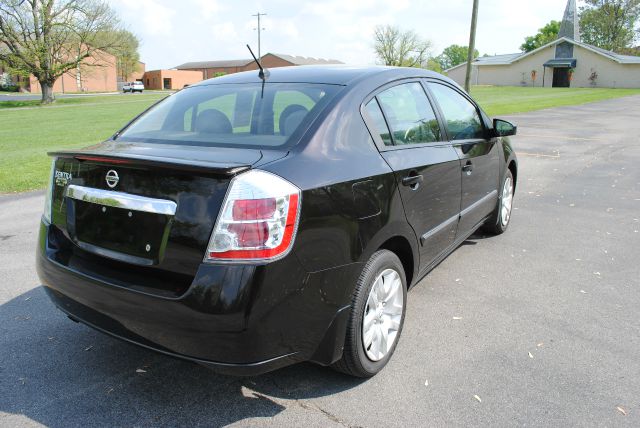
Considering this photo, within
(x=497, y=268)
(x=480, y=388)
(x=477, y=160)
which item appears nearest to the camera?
(x=480, y=388)

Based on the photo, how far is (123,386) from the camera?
9.41 feet

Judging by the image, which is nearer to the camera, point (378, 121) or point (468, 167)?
point (378, 121)

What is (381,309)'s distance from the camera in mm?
2998

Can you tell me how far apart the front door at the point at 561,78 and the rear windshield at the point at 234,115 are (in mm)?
76736

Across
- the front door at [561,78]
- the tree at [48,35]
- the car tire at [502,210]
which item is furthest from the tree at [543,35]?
the car tire at [502,210]

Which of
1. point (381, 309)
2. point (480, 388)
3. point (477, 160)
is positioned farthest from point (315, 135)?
point (477, 160)

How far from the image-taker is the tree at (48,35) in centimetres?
3881

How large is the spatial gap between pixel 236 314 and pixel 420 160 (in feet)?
5.57

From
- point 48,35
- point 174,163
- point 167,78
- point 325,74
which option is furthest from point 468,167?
point 167,78

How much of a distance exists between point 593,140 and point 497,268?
12168mm

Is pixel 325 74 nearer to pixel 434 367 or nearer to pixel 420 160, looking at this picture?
pixel 420 160

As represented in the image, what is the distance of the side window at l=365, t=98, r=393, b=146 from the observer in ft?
10.1

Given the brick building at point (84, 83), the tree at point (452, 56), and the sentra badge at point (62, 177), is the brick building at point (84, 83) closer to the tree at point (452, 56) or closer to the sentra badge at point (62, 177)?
the sentra badge at point (62, 177)

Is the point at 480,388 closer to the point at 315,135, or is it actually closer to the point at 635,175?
the point at 315,135
